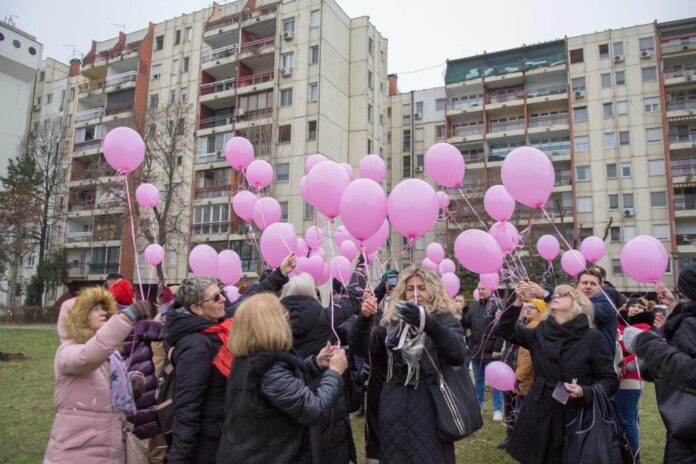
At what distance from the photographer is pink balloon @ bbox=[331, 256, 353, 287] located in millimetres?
7113

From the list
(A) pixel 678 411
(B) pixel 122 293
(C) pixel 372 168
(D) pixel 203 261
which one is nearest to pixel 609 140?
(C) pixel 372 168

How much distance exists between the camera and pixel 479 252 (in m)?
4.87

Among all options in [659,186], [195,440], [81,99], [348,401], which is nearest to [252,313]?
[195,440]

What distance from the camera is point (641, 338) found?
2.75 m

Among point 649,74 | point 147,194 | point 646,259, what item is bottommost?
point 646,259

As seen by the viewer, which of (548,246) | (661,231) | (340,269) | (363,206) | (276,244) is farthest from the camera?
(661,231)

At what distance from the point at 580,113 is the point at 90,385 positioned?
37.5 meters

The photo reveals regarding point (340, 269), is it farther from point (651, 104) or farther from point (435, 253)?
point (651, 104)

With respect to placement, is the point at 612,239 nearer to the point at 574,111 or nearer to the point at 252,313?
the point at 574,111

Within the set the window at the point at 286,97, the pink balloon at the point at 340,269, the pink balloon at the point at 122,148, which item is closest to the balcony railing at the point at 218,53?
the window at the point at 286,97

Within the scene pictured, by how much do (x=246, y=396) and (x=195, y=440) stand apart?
2.33 feet

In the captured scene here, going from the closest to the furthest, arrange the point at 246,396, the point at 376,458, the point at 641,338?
the point at 246,396, the point at 641,338, the point at 376,458

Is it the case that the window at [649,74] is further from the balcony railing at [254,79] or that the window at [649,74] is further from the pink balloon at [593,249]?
the pink balloon at [593,249]

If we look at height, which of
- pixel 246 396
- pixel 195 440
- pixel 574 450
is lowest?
pixel 574 450
